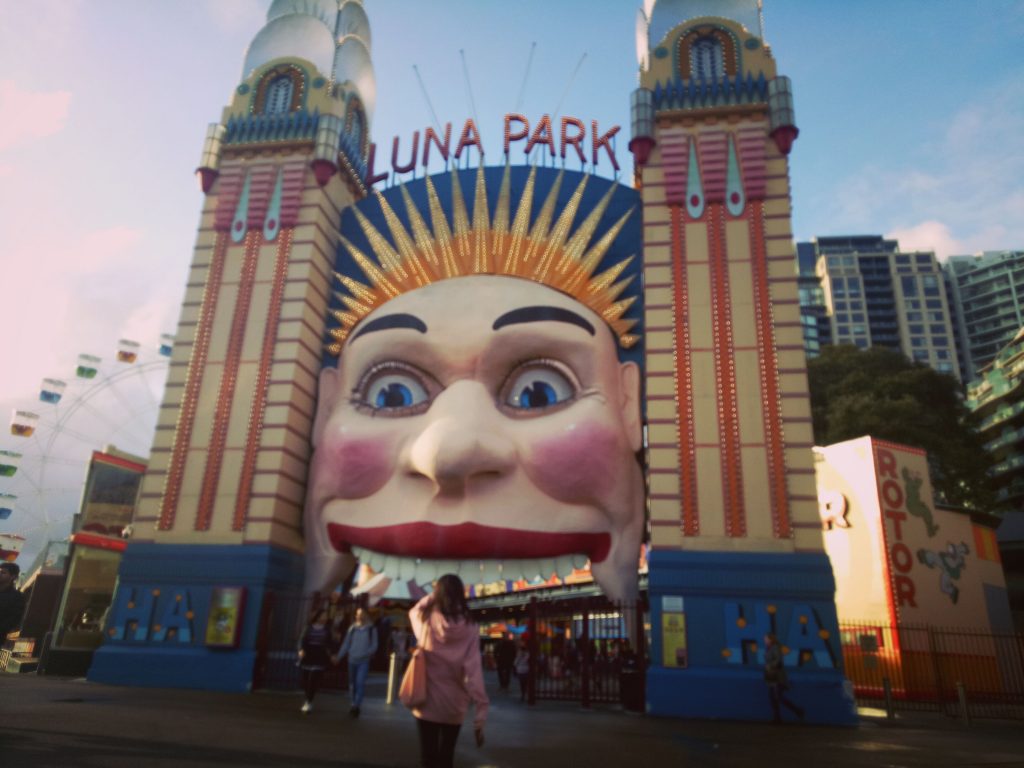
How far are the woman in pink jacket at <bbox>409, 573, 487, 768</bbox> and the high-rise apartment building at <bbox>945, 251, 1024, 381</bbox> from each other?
90317 millimetres

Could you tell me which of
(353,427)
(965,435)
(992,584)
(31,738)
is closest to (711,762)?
(31,738)

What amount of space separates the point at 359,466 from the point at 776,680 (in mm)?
6984

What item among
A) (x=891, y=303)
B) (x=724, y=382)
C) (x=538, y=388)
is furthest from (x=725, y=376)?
(x=891, y=303)

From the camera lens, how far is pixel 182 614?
41.3 ft

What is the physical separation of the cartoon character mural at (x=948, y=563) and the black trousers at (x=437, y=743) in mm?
16711

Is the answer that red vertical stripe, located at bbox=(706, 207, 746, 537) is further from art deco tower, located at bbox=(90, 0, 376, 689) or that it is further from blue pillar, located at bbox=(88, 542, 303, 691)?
blue pillar, located at bbox=(88, 542, 303, 691)

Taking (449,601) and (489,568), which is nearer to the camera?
(449,601)

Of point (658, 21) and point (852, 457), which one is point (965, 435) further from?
point (658, 21)

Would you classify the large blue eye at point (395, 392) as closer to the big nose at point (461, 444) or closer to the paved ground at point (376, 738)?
the big nose at point (461, 444)

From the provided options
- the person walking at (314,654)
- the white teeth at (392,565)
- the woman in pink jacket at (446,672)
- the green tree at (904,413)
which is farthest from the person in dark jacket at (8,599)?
the green tree at (904,413)

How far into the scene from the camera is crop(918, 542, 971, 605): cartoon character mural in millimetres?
17547

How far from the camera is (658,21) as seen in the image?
15352 millimetres

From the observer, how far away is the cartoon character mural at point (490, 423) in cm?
1170

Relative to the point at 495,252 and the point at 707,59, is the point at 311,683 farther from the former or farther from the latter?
the point at 707,59
